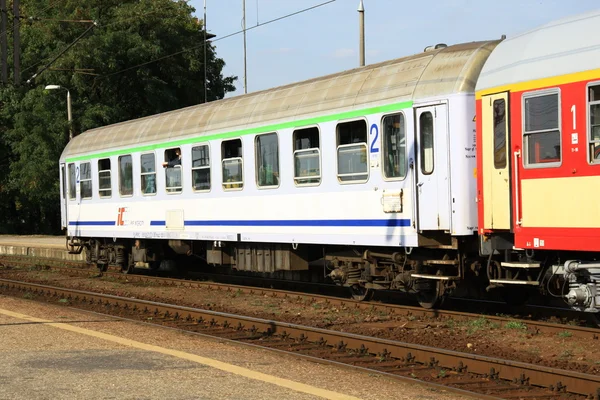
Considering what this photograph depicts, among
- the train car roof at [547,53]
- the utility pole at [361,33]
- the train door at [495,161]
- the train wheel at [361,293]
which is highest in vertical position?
the utility pole at [361,33]

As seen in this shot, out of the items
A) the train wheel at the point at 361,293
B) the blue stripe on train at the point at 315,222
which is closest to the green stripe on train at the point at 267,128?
the blue stripe on train at the point at 315,222

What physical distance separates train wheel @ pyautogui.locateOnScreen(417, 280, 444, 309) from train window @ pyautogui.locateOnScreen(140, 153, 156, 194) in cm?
831

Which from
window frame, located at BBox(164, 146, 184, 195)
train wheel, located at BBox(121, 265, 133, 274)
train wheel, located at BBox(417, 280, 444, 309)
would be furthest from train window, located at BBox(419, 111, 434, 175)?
train wheel, located at BBox(121, 265, 133, 274)

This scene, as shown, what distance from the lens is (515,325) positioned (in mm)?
11672

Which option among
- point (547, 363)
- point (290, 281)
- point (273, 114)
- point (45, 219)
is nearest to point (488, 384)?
point (547, 363)

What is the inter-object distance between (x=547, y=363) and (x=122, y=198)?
46.7ft

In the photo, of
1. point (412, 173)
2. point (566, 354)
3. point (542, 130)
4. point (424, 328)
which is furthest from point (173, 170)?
point (566, 354)

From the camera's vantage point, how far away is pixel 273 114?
15867 mm

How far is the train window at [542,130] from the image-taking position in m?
10.4

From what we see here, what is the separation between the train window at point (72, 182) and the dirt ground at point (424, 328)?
656 centimetres

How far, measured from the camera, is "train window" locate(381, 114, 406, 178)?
509 inches

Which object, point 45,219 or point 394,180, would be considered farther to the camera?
point 45,219

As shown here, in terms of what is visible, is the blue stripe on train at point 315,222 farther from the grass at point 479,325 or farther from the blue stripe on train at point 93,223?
the blue stripe on train at point 93,223

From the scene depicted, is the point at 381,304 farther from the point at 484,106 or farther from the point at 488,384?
the point at 488,384
